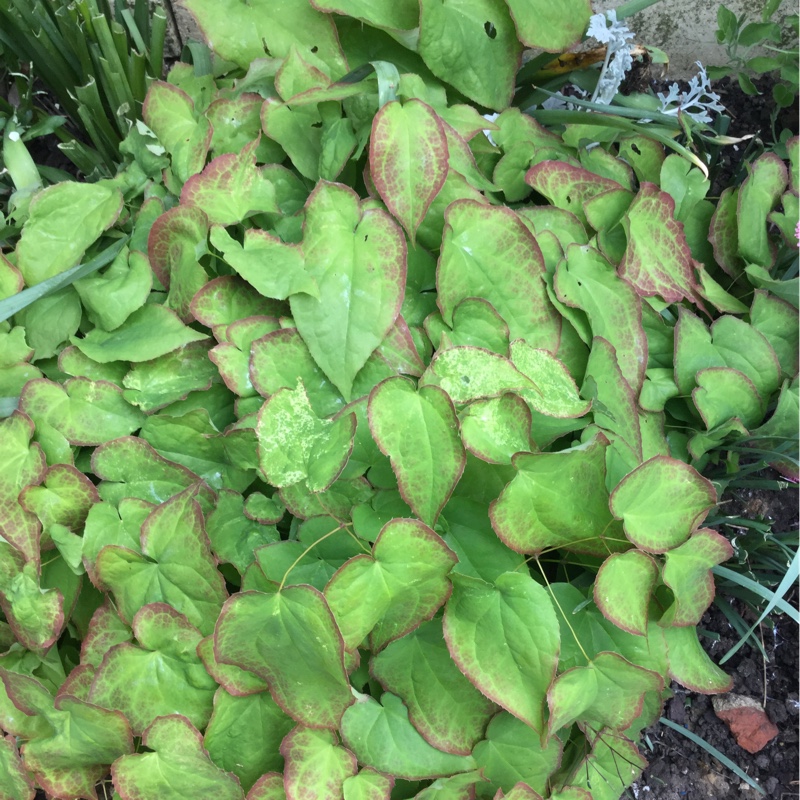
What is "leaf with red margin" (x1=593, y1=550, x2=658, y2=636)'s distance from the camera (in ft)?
3.04

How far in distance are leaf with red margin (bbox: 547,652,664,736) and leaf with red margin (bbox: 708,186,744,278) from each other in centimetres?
68

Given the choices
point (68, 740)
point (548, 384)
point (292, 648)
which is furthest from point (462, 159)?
point (68, 740)

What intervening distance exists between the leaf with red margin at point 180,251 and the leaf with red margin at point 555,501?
521mm

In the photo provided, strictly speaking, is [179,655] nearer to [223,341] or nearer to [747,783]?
[223,341]

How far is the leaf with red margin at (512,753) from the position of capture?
99 cm

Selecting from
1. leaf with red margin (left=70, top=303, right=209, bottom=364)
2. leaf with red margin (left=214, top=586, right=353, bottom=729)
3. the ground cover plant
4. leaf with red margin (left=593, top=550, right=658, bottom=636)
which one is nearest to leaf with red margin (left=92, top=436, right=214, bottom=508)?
the ground cover plant

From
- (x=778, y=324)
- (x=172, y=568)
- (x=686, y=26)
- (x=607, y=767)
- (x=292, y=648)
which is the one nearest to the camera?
(x=292, y=648)

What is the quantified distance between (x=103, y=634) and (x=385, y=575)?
1.35 feet

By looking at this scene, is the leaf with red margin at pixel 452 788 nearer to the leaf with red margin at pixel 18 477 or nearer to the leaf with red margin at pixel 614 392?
the leaf with red margin at pixel 614 392

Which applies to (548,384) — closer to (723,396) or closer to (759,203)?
(723,396)

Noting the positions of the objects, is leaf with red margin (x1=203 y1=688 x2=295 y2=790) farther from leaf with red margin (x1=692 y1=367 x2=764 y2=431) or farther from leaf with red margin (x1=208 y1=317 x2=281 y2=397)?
leaf with red margin (x1=692 y1=367 x2=764 y2=431)

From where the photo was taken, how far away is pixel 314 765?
0.94 metres

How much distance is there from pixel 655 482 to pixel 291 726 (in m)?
0.55

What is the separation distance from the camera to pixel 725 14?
1361mm
